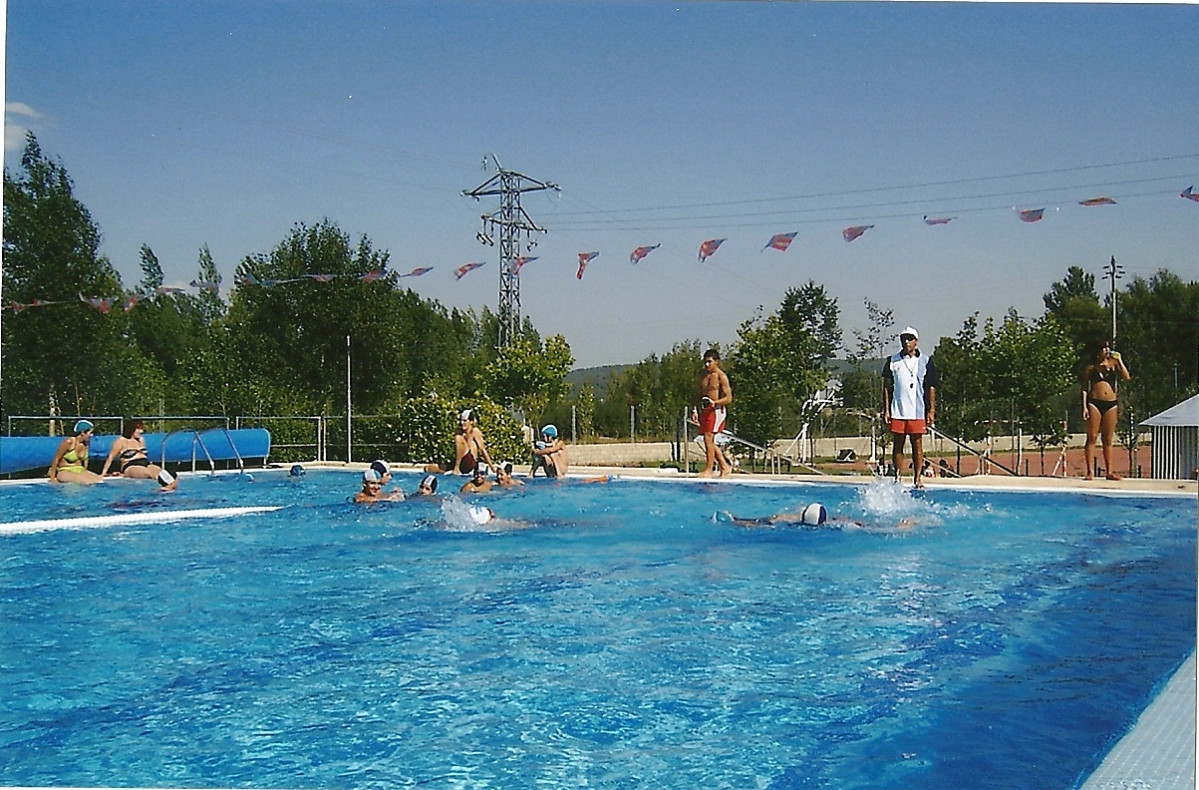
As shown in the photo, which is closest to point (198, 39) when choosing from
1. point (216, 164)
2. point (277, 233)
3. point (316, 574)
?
point (216, 164)

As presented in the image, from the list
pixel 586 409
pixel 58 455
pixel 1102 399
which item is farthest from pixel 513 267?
pixel 1102 399

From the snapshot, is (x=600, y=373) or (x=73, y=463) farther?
(x=600, y=373)

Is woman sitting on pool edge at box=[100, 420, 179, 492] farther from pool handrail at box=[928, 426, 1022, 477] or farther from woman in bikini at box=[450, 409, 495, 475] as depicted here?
pool handrail at box=[928, 426, 1022, 477]

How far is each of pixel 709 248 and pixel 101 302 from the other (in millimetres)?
6989

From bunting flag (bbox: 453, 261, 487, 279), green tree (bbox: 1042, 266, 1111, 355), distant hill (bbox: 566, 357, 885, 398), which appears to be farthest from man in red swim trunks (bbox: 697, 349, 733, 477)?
green tree (bbox: 1042, 266, 1111, 355)

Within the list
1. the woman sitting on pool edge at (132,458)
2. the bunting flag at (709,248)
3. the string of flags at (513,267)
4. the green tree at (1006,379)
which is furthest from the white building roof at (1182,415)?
the woman sitting on pool edge at (132,458)

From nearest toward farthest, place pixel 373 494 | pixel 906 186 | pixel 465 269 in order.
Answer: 1. pixel 906 186
2. pixel 373 494
3. pixel 465 269

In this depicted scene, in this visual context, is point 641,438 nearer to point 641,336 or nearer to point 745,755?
point 641,336

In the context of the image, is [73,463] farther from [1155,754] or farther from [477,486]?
[1155,754]

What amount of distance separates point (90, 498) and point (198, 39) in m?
4.61

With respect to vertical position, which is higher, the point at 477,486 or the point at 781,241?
the point at 781,241

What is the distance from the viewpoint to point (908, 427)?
9.98 metres

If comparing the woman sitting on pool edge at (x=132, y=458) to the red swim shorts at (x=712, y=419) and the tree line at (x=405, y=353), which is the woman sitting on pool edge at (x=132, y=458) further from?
the red swim shorts at (x=712, y=419)

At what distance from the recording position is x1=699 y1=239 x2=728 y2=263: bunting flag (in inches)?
392
